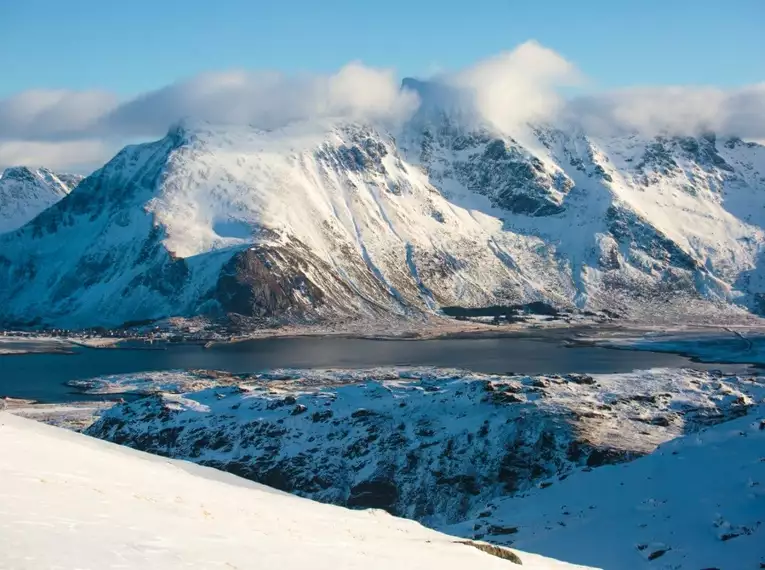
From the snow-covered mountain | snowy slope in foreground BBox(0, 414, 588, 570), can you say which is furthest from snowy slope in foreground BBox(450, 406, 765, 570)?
snowy slope in foreground BBox(0, 414, 588, 570)

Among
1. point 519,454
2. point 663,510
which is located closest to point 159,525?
point 663,510

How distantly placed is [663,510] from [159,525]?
78.2 feet

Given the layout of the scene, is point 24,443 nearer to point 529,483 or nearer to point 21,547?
point 21,547

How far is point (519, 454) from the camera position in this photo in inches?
2645

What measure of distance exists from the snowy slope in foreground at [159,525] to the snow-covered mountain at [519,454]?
939 centimetres

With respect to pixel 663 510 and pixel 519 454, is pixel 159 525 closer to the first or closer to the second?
pixel 663 510

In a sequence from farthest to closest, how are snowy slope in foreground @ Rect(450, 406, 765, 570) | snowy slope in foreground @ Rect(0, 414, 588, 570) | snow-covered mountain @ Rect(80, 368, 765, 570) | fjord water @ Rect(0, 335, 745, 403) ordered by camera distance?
fjord water @ Rect(0, 335, 745, 403), snow-covered mountain @ Rect(80, 368, 765, 570), snowy slope in foreground @ Rect(450, 406, 765, 570), snowy slope in foreground @ Rect(0, 414, 588, 570)

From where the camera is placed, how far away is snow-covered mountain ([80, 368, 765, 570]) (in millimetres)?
35594

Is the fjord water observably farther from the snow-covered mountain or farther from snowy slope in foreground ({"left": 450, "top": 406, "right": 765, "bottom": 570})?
snowy slope in foreground ({"left": 450, "top": 406, "right": 765, "bottom": 570})

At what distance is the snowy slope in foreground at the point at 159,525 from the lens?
17.9 m

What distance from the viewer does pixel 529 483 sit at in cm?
6431

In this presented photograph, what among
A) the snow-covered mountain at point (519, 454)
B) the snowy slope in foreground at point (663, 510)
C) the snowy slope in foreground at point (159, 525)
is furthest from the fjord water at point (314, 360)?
the snowy slope in foreground at point (159, 525)

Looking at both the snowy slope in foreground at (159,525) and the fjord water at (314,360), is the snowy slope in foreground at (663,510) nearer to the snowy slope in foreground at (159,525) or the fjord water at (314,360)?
the snowy slope in foreground at (159,525)

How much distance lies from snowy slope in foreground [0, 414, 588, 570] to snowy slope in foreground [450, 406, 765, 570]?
6769 mm
